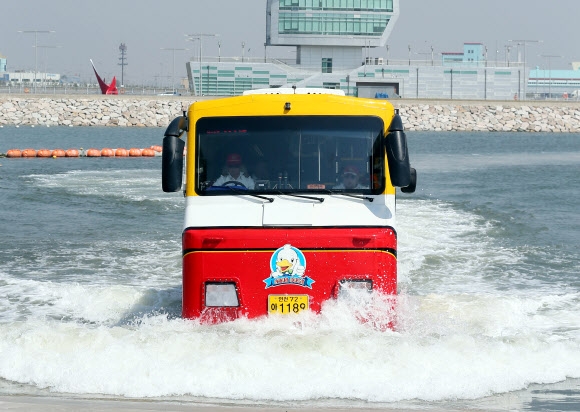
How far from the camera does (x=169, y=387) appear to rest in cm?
833

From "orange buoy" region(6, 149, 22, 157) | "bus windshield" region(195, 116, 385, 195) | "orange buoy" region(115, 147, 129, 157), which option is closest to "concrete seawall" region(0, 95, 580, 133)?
"orange buoy" region(115, 147, 129, 157)

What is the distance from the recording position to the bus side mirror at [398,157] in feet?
29.1

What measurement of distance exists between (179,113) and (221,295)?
93647 millimetres

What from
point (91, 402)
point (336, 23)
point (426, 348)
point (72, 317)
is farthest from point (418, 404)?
point (336, 23)

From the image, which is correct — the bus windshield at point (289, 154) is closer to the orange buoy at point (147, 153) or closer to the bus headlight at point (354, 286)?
the bus headlight at point (354, 286)

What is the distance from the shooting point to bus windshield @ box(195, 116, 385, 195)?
30.7ft

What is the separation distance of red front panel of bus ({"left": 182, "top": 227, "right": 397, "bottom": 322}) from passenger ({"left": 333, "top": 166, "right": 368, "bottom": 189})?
471 mm

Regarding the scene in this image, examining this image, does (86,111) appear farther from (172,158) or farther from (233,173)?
(172,158)

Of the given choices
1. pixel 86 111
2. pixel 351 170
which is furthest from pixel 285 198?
pixel 86 111

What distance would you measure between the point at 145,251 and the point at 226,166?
26.7ft

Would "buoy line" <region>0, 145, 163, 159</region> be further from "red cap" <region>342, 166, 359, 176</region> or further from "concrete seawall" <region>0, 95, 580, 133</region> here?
"concrete seawall" <region>0, 95, 580, 133</region>

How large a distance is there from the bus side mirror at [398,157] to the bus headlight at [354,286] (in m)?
0.90

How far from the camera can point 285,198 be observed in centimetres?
929

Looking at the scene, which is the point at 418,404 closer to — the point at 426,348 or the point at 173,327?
the point at 426,348
